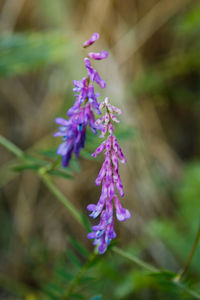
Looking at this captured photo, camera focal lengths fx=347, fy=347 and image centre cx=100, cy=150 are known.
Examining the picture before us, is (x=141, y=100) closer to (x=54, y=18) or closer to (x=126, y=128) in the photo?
(x=54, y=18)

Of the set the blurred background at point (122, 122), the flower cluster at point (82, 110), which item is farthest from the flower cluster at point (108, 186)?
the blurred background at point (122, 122)

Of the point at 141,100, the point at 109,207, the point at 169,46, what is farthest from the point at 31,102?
the point at 109,207

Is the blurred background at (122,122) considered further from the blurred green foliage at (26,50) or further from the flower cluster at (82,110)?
the flower cluster at (82,110)

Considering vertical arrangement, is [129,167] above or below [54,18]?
below

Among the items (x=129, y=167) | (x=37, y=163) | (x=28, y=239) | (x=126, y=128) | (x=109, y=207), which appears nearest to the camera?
(x=109, y=207)

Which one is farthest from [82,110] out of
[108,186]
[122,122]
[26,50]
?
[122,122]

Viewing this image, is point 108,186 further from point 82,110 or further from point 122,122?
point 122,122
